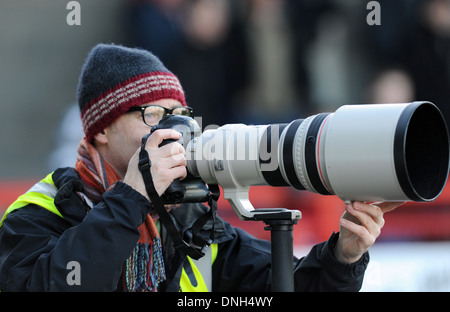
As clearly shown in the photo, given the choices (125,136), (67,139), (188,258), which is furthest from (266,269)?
(67,139)

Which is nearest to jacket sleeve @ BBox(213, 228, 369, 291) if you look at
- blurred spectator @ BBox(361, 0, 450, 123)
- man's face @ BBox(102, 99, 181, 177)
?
man's face @ BBox(102, 99, 181, 177)

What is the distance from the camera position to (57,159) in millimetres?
4414

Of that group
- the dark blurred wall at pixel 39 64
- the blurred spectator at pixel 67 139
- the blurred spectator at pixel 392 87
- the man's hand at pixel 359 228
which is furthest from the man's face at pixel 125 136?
the dark blurred wall at pixel 39 64

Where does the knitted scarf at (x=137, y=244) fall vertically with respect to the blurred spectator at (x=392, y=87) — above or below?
below

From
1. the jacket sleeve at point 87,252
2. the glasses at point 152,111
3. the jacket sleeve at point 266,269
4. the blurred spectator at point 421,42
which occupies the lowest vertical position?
the jacket sleeve at point 266,269

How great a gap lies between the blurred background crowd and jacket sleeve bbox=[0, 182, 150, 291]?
2.23 meters

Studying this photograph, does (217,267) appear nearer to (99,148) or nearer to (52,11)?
(99,148)

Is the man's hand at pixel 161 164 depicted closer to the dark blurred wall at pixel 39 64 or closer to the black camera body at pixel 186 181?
the black camera body at pixel 186 181

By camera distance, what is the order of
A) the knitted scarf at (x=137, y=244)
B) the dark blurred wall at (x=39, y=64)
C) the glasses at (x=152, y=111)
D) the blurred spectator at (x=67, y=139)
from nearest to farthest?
the knitted scarf at (x=137, y=244)
the glasses at (x=152, y=111)
the blurred spectator at (x=67, y=139)
the dark blurred wall at (x=39, y=64)

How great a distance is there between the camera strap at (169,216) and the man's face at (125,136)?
0.28m

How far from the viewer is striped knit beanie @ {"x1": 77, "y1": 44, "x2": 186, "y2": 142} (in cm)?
203

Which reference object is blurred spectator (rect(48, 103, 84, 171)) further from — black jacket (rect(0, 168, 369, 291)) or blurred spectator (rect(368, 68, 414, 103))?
black jacket (rect(0, 168, 369, 291))

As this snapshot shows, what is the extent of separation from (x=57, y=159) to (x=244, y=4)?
1504 mm

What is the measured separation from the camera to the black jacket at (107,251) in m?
1.63
